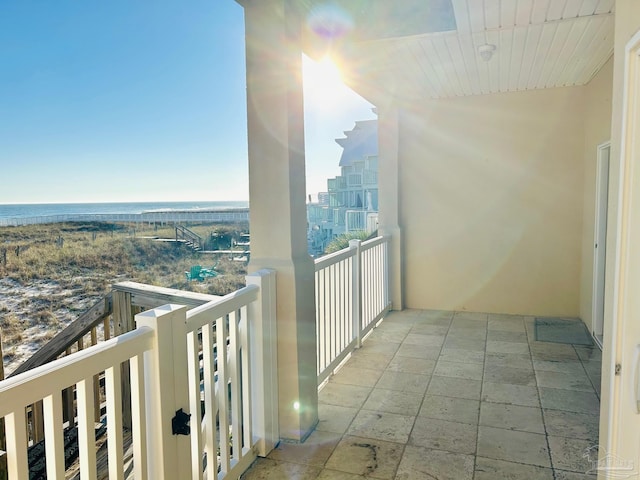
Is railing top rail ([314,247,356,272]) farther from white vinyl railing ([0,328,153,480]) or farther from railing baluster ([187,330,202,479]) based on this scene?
white vinyl railing ([0,328,153,480])

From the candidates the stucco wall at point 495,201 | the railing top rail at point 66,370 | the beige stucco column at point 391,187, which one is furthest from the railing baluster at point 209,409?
the stucco wall at point 495,201

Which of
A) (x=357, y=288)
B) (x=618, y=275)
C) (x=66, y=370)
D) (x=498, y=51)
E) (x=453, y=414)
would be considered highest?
(x=498, y=51)

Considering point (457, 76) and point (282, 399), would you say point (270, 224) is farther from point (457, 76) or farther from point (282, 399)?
point (457, 76)

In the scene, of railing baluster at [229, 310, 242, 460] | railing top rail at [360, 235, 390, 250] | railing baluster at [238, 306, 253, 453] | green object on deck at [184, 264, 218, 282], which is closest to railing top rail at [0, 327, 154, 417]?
railing baluster at [229, 310, 242, 460]

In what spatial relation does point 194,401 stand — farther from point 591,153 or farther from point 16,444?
point 591,153

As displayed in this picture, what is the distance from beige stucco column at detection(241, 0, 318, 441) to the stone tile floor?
1.14 feet

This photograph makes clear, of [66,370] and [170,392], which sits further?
[170,392]

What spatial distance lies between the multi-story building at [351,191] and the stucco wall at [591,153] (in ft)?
20.8

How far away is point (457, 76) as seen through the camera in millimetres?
4566

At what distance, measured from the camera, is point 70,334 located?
270cm

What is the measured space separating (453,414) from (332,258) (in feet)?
4.69

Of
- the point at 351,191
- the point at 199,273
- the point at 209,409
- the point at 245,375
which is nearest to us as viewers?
the point at 209,409

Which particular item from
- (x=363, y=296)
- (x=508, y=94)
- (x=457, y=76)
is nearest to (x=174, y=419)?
(x=363, y=296)

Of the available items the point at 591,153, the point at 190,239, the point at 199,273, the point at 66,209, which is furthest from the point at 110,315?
the point at 66,209
